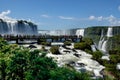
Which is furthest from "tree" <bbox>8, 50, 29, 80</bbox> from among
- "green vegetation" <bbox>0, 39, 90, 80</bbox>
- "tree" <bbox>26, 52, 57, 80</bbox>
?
Result: "tree" <bbox>26, 52, 57, 80</bbox>

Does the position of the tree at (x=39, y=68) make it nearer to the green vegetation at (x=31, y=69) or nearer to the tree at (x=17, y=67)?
the green vegetation at (x=31, y=69)

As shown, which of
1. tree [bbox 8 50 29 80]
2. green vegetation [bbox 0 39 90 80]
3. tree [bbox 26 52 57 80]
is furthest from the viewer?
tree [bbox 8 50 29 80]

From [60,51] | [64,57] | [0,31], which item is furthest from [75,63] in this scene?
[0,31]

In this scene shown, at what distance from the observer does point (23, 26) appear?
442ft

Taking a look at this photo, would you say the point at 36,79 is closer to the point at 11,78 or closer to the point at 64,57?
the point at 11,78

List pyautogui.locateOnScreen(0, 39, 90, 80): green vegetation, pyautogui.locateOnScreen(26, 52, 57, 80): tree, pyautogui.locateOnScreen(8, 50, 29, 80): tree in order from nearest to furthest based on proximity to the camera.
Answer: pyautogui.locateOnScreen(0, 39, 90, 80): green vegetation < pyautogui.locateOnScreen(26, 52, 57, 80): tree < pyautogui.locateOnScreen(8, 50, 29, 80): tree

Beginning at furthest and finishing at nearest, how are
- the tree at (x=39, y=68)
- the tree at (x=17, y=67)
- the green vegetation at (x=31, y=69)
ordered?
the tree at (x=17, y=67) < the tree at (x=39, y=68) < the green vegetation at (x=31, y=69)

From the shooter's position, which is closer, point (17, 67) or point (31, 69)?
point (31, 69)

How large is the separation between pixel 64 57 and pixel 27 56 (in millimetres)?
38670

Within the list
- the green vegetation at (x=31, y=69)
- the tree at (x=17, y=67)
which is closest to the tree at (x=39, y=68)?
the green vegetation at (x=31, y=69)

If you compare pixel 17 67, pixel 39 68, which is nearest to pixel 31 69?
pixel 39 68

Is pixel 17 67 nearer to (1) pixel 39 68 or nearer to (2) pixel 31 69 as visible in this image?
(2) pixel 31 69

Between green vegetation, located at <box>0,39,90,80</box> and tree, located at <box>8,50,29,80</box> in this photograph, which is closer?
green vegetation, located at <box>0,39,90,80</box>

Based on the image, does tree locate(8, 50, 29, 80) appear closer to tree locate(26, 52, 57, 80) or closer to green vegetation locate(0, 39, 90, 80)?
green vegetation locate(0, 39, 90, 80)
